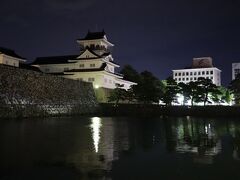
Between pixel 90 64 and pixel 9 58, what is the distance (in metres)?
13.2

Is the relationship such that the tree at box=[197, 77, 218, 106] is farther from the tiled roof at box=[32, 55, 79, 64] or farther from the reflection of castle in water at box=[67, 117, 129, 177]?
the reflection of castle in water at box=[67, 117, 129, 177]

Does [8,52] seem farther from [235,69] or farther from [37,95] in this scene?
[235,69]

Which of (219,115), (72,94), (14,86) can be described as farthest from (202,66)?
(14,86)

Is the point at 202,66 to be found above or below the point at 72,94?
above

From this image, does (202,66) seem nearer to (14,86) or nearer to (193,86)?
(193,86)

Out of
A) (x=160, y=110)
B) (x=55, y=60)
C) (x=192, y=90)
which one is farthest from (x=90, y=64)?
(x=192, y=90)

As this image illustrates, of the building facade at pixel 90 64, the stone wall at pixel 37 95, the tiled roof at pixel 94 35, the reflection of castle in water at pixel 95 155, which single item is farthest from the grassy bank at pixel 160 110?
the reflection of castle in water at pixel 95 155

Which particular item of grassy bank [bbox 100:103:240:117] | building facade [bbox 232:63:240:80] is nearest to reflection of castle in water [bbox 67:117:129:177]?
grassy bank [bbox 100:103:240:117]

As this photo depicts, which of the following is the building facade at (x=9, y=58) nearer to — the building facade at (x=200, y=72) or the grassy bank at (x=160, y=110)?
the grassy bank at (x=160, y=110)

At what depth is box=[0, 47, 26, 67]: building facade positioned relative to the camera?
148 feet

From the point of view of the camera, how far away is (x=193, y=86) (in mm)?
45531

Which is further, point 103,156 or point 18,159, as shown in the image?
point 103,156

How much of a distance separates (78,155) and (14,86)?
20615 millimetres

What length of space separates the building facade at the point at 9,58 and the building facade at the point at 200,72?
2583 inches
